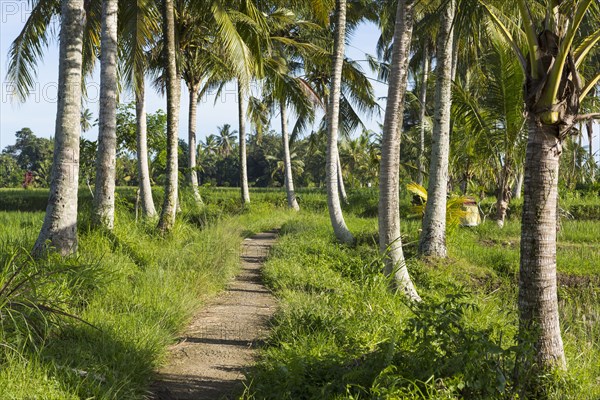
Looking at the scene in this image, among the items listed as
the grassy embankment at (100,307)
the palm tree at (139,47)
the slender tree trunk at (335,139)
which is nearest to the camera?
the grassy embankment at (100,307)

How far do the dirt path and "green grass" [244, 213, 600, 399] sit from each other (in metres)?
0.20

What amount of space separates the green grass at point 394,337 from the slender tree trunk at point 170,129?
201 cm

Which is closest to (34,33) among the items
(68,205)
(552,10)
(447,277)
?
(68,205)

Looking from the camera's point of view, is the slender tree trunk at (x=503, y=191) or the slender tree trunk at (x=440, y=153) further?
the slender tree trunk at (x=503, y=191)

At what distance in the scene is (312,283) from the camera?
7359 mm

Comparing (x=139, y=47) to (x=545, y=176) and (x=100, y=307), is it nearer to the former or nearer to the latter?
(x=100, y=307)

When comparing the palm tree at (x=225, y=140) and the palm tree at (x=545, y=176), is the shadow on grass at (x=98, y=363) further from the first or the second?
the palm tree at (x=225, y=140)

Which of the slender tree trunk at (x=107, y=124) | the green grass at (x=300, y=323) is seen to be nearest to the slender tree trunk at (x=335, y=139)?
the green grass at (x=300, y=323)

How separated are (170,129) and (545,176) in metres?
7.70

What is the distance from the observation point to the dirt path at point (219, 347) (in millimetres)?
4188

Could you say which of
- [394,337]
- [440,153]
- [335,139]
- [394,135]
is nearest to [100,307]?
[394,337]

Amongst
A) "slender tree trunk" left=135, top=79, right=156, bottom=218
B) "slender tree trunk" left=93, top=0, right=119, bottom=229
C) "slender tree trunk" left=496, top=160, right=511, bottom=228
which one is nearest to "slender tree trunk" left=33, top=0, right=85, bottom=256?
"slender tree trunk" left=93, top=0, right=119, bottom=229

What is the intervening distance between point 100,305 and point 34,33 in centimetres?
846

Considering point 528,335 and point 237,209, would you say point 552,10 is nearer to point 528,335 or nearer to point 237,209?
point 528,335
